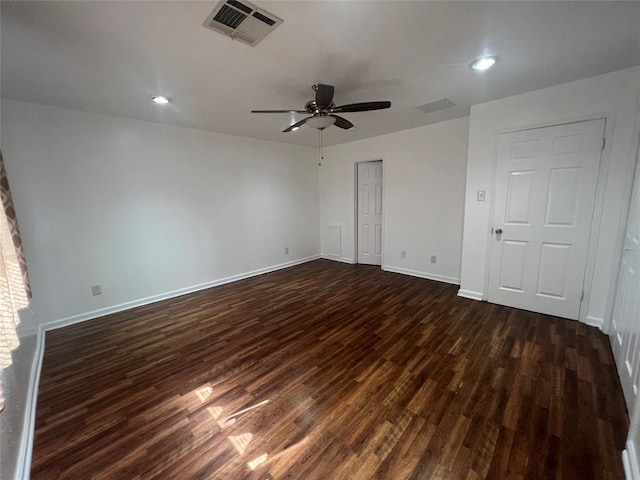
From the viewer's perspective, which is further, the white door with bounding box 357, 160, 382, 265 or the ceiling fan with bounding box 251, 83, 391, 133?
the white door with bounding box 357, 160, 382, 265

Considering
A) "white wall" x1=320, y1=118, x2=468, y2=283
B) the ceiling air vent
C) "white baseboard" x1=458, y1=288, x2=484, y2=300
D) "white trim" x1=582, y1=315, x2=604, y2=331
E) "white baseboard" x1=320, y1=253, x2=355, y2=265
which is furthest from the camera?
"white baseboard" x1=320, y1=253, x2=355, y2=265

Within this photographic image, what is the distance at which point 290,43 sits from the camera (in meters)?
1.80

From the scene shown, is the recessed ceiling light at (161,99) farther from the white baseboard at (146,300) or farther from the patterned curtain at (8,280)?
the white baseboard at (146,300)

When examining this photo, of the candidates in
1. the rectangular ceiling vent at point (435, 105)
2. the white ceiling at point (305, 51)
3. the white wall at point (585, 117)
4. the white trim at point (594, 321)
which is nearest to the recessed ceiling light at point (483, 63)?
the white ceiling at point (305, 51)

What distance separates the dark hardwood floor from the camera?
54.1 inches

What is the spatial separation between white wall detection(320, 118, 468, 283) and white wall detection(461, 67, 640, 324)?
55 centimetres

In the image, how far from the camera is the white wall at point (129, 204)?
109 inches

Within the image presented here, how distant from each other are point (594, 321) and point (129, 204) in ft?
18.4

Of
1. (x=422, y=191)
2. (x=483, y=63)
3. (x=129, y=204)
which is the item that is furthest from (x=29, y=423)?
(x=422, y=191)

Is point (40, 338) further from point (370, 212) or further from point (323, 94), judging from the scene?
point (370, 212)

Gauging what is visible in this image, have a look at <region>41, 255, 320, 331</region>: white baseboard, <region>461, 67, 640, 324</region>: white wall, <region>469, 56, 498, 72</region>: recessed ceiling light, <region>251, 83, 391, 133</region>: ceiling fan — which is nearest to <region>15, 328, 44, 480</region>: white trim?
<region>41, 255, 320, 331</region>: white baseboard

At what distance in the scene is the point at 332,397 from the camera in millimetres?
1824

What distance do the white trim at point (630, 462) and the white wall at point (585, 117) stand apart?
1.80 metres

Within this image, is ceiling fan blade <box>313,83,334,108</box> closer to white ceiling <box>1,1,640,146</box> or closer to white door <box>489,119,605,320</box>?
white ceiling <box>1,1,640,146</box>
